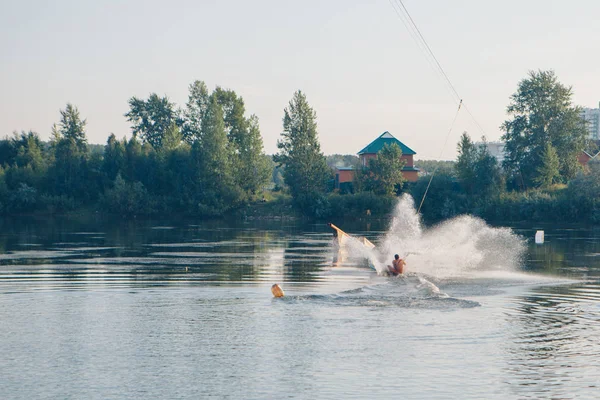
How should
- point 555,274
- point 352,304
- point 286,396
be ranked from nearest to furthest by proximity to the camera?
point 286,396 → point 352,304 → point 555,274

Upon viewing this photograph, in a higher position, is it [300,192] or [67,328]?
[300,192]

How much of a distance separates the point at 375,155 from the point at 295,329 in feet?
375

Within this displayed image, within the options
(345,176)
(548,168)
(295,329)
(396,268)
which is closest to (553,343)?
(295,329)

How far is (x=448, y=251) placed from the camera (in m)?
60.2

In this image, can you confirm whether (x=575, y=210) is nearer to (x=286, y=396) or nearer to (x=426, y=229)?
(x=426, y=229)

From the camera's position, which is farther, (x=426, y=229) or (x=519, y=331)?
(x=426, y=229)

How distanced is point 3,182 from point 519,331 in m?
115

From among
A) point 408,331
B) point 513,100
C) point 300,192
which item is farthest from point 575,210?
point 408,331

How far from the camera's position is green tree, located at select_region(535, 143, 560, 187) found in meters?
113

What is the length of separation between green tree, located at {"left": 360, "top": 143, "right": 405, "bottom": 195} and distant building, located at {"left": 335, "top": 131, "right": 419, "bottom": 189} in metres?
9.45

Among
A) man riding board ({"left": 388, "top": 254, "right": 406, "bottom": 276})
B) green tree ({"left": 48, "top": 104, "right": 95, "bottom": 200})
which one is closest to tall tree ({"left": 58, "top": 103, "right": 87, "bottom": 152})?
green tree ({"left": 48, "top": 104, "right": 95, "bottom": 200})

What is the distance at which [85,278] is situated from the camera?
41.1 meters

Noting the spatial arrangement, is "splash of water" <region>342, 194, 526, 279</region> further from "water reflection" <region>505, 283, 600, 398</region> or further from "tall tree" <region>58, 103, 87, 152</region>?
"tall tree" <region>58, 103, 87, 152</region>

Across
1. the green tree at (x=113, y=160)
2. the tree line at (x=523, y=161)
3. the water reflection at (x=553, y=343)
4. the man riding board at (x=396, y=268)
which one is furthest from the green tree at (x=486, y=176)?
the water reflection at (x=553, y=343)
